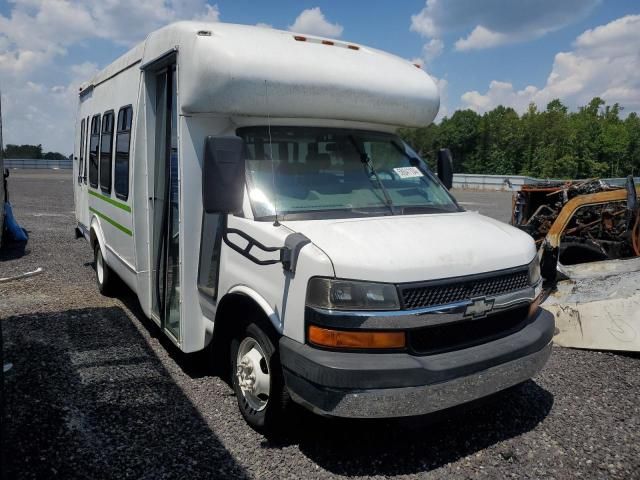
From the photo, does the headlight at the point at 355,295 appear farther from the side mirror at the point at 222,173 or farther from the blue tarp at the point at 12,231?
the blue tarp at the point at 12,231

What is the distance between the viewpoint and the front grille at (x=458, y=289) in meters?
3.02

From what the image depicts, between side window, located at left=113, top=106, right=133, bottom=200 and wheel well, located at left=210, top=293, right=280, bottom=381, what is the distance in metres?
2.19

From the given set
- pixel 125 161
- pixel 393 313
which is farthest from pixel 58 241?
pixel 393 313

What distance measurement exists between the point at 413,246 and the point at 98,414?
262 centimetres

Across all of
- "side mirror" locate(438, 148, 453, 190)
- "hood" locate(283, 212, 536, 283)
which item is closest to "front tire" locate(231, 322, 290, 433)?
"hood" locate(283, 212, 536, 283)

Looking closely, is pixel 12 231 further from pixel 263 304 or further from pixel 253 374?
pixel 263 304

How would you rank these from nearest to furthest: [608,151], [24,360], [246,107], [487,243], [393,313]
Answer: [393,313] < [487,243] < [246,107] < [24,360] < [608,151]

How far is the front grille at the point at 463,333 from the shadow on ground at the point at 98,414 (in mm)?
1368

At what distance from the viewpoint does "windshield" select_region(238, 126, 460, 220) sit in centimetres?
373

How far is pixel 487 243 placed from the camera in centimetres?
344

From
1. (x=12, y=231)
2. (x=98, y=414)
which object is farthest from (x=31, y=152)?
(x=98, y=414)

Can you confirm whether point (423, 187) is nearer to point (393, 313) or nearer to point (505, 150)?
point (393, 313)

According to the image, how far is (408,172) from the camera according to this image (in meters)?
4.46

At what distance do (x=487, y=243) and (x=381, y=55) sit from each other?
212 centimetres
